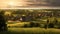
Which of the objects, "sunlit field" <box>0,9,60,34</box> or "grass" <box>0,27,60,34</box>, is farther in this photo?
"sunlit field" <box>0,9,60,34</box>

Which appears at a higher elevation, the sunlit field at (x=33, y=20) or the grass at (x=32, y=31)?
the sunlit field at (x=33, y=20)

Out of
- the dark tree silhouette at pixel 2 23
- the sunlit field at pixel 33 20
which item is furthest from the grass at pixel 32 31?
the dark tree silhouette at pixel 2 23

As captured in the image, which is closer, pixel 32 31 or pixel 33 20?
pixel 32 31

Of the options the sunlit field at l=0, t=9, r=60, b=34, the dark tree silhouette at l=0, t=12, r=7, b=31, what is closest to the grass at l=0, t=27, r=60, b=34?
the sunlit field at l=0, t=9, r=60, b=34

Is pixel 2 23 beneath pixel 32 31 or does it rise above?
above

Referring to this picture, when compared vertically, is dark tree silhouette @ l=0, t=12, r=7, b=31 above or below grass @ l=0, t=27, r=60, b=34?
above

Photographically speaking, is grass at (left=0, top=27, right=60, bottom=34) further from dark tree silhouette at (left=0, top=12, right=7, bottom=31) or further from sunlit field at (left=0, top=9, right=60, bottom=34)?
dark tree silhouette at (left=0, top=12, right=7, bottom=31)

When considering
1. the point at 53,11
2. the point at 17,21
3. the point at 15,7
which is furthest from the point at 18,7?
the point at 53,11

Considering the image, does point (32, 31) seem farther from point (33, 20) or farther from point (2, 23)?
point (2, 23)

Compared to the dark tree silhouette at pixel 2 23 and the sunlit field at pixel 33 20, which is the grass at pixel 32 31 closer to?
the sunlit field at pixel 33 20

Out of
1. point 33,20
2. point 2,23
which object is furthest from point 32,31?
point 2,23

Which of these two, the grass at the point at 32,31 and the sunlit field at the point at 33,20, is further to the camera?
the sunlit field at the point at 33,20
